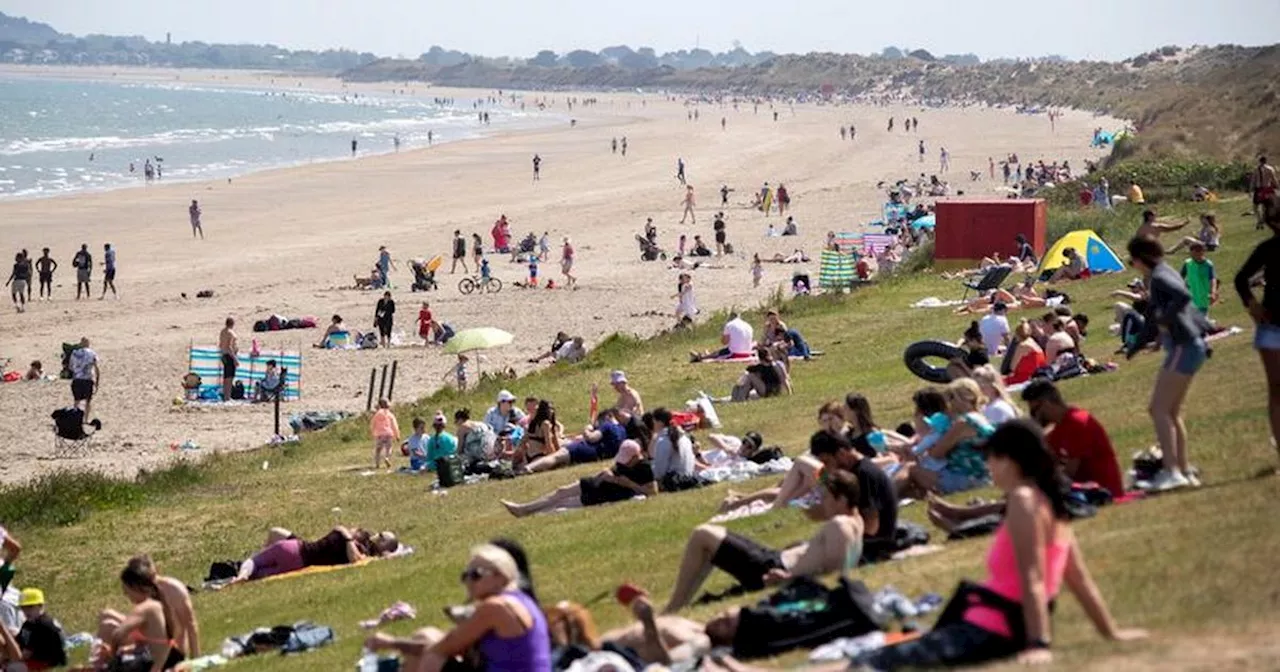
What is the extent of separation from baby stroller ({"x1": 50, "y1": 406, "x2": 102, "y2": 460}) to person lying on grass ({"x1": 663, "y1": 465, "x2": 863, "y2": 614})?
16.5 m

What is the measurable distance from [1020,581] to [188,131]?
119458mm

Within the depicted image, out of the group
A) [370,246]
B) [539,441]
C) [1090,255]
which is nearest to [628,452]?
[539,441]

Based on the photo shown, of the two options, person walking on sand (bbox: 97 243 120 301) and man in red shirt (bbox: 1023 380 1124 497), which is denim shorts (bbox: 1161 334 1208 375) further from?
person walking on sand (bbox: 97 243 120 301)

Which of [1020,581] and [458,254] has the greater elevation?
[1020,581]

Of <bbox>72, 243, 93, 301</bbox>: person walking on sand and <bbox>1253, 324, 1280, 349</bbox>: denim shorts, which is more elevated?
<bbox>1253, 324, 1280, 349</bbox>: denim shorts

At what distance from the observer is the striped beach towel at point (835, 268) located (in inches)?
1487

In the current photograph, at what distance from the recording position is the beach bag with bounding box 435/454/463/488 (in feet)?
61.5

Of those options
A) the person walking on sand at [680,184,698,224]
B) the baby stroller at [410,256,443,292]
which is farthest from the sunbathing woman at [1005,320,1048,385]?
the person walking on sand at [680,184,698,224]

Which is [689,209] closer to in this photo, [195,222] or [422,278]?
[195,222]

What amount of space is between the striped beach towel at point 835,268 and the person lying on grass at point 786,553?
2665cm

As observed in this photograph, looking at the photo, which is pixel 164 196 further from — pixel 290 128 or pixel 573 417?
pixel 290 128

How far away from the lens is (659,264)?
46.2 metres

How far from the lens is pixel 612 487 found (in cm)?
1559

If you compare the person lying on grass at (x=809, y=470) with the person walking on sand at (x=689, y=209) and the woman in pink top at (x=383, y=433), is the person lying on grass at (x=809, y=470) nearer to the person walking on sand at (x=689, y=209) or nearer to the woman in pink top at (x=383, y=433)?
the woman in pink top at (x=383, y=433)
